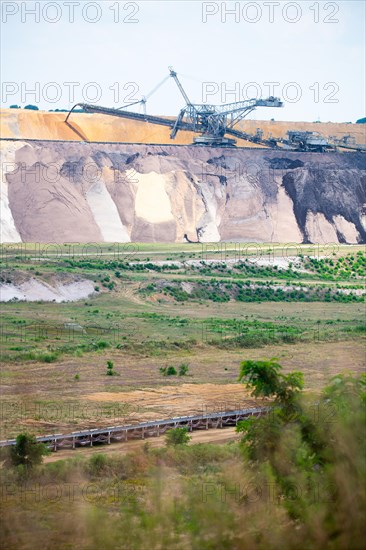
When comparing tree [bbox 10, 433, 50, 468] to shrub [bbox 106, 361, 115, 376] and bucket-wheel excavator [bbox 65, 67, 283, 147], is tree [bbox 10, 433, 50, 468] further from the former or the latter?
bucket-wheel excavator [bbox 65, 67, 283, 147]

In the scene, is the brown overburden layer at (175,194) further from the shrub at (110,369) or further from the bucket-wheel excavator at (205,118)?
the shrub at (110,369)

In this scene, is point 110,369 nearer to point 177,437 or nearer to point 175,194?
point 177,437

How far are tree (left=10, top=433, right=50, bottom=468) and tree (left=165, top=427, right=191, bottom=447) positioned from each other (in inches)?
123

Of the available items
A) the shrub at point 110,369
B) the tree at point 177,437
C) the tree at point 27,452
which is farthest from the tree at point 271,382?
the shrub at point 110,369

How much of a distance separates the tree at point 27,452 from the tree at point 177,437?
3114 millimetres

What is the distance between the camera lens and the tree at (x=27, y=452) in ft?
70.6

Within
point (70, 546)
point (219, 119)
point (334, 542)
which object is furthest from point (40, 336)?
point (219, 119)

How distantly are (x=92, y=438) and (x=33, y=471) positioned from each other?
13.3 ft

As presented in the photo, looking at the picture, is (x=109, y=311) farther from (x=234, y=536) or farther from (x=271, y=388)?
(x=234, y=536)

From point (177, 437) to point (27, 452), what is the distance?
3839 mm

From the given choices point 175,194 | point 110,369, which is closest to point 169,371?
point 110,369

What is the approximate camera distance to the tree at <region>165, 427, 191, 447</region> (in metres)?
24.1

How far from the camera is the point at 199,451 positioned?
23.0 meters

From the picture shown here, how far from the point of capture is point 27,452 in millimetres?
21766
